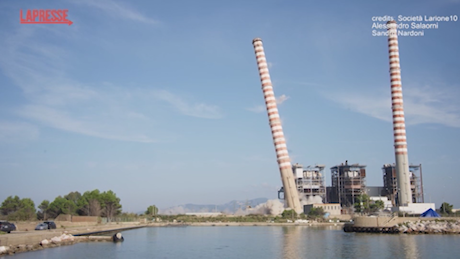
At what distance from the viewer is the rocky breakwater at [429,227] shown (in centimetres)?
5991

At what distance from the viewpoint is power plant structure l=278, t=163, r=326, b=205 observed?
123 meters

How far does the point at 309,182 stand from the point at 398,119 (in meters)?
44.8

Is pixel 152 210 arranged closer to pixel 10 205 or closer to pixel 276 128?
pixel 10 205

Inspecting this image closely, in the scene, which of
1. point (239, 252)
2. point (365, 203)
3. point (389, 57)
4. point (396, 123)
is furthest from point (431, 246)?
point (365, 203)

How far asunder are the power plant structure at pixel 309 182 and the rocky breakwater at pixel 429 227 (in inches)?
→ 2400

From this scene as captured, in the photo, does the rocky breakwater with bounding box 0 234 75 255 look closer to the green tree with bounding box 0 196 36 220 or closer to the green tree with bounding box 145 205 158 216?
the green tree with bounding box 0 196 36 220

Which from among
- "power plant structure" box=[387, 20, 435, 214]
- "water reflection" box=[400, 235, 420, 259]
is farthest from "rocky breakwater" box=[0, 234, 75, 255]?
"power plant structure" box=[387, 20, 435, 214]

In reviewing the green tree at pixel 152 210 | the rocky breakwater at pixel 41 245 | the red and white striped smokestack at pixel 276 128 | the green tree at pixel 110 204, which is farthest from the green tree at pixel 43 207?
the rocky breakwater at pixel 41 245

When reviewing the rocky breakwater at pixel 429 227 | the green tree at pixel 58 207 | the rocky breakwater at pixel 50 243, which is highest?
the green tree at pixel 58 207

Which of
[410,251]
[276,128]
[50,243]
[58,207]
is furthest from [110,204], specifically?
[410,251]

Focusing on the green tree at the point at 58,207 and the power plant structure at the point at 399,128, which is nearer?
the power plant structure at the point at 399,128

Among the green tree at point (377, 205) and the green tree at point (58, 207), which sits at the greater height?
the green tree at point (58, 207)

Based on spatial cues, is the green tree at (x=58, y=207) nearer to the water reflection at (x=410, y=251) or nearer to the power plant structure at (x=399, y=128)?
the power plant structure at (x=399, y=128)

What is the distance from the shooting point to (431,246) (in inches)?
1661
